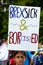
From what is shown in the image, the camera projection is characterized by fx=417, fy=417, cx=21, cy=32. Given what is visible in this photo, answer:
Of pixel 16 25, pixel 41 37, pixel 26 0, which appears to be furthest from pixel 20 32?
pixel 26 0

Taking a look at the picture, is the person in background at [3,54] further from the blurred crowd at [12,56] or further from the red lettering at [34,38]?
the red lettering at [34,38]

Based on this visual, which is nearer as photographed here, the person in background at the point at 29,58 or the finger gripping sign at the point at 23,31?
the person in background at the point at 29,58

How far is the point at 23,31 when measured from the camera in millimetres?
7691

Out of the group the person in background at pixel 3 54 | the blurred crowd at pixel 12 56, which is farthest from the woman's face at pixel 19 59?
the person in background at pixel 3 54

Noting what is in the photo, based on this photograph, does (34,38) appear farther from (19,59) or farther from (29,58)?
(19,59)

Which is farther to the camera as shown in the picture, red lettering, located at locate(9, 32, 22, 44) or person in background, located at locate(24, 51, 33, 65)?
red lettering, located at locate(9, 32, 22, 44)

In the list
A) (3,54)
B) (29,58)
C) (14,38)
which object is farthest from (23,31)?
(3,54)

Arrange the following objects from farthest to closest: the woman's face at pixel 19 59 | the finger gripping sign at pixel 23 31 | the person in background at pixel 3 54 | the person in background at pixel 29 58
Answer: the person in background at pixel 3 54 → the finger gripping sign at pixel 23 31 → the person in background at pixel 29 58 → the woman's face at pixel 19 59

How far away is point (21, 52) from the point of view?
7.33 metres

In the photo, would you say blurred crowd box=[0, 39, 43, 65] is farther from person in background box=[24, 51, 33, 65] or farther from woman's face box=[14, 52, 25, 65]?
woman's face box=[14, 52, 25, 65]

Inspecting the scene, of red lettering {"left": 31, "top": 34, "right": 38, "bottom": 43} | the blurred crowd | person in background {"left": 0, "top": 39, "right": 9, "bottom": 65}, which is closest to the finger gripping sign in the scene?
red lettering {"left": 31, "top": 34, "right": 38, "bottom": 43}

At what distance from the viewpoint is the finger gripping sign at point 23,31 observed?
7664 millimetres

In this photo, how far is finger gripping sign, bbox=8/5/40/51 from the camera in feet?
25.1

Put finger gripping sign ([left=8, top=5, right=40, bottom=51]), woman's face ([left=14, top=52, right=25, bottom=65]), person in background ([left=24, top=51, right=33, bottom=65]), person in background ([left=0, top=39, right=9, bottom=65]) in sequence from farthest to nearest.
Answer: person in background ([left=0, top=39, right=9, bottom=65]) < finger gripping sign ([left=8, top=5, right=40, bottom=51]) < person in background ([left=24, top=51, right=33, bottom=65]) < woman's face ([left=14, top=52, right=25, bottom=65])
